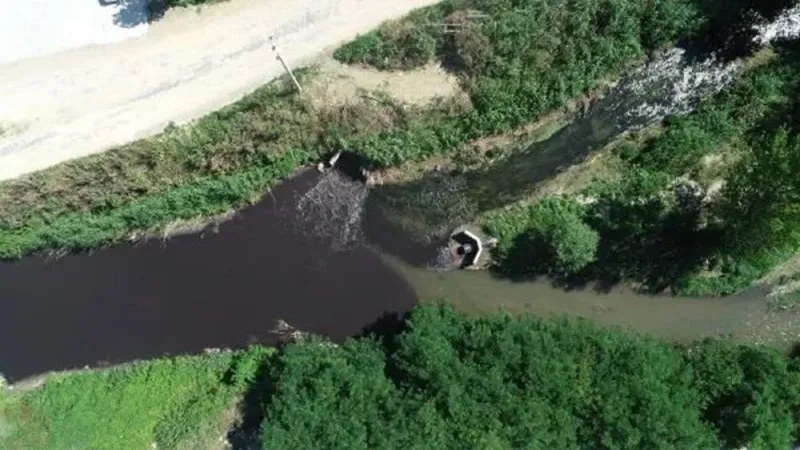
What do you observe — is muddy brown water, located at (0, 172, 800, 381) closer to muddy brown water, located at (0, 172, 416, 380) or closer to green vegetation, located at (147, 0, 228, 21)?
muddy brown water, located at (0, 172, 416, 380)

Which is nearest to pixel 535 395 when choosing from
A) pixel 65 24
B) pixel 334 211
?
pixel 334 211

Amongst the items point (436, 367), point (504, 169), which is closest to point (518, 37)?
point (504, 169)

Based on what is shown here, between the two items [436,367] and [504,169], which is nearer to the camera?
[436,367]

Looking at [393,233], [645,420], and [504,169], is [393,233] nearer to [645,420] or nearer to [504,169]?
[504,169]

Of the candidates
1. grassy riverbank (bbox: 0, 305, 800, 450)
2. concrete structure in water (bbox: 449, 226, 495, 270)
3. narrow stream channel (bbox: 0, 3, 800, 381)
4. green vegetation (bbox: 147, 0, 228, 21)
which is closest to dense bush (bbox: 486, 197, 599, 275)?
concrete structure in water (bbox: 449, 226, 495, 270)

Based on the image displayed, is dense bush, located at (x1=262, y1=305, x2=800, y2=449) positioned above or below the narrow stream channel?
below

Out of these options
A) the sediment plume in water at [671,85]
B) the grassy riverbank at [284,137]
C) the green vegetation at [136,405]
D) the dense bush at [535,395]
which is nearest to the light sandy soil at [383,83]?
the grassy riverbank at [284,137]
